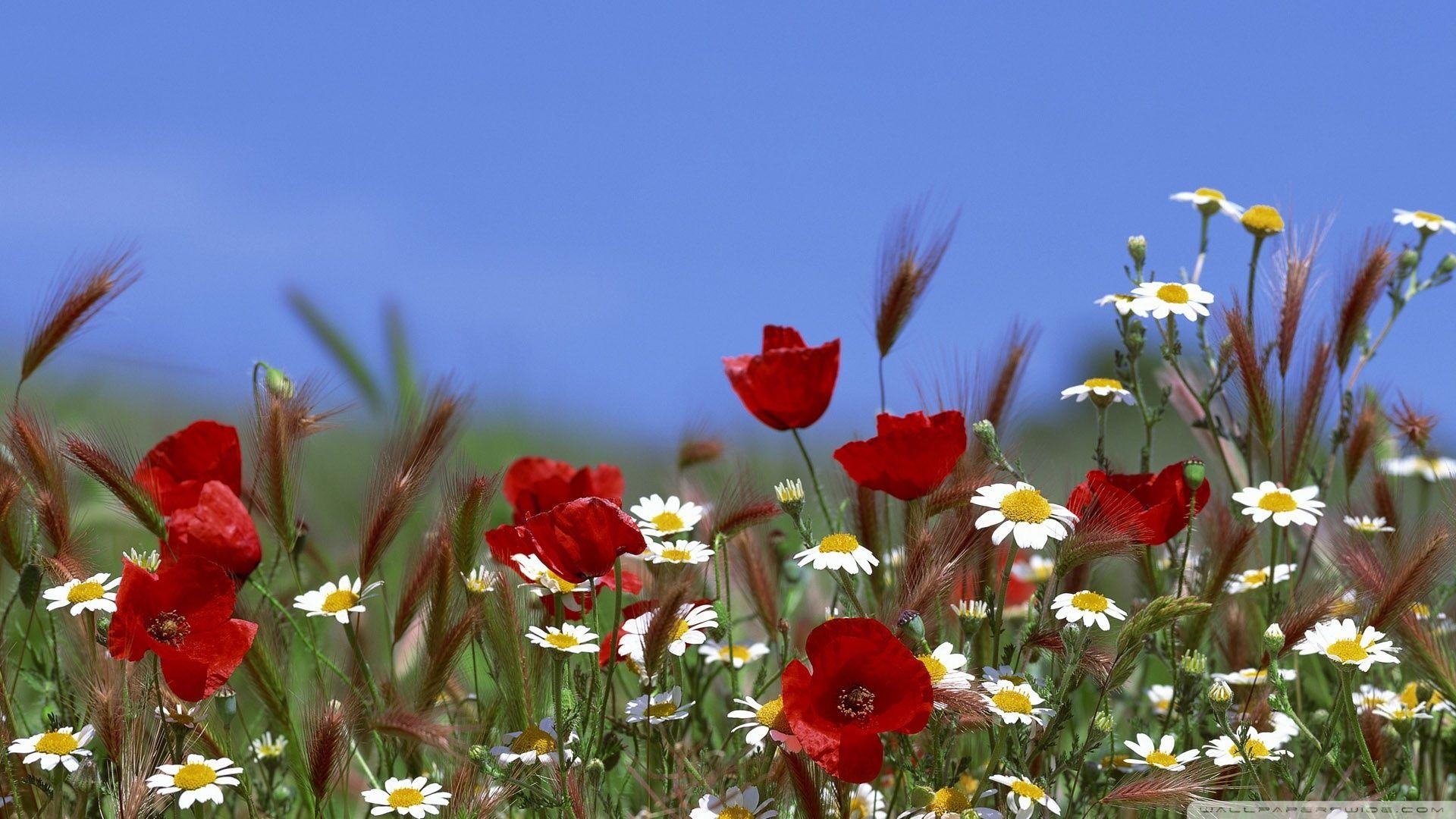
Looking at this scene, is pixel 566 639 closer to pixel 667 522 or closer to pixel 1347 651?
pixel 667 522

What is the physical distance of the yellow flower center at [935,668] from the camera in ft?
6.38

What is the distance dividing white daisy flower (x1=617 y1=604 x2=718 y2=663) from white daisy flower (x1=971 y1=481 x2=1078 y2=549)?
0.43 m

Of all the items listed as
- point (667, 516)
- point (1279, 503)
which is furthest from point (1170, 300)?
point (667, 516)

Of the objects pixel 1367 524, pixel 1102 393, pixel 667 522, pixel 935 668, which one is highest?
pixel 1102 393

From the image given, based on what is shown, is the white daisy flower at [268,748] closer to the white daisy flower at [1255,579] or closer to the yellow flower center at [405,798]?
the yellow flower center at [405,798]

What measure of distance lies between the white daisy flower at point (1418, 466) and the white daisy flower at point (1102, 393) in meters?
1.00

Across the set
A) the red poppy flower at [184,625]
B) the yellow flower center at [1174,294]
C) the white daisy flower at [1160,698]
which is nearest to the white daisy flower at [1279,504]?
the yellow flower center at [1174,294]

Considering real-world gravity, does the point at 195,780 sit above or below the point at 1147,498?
below

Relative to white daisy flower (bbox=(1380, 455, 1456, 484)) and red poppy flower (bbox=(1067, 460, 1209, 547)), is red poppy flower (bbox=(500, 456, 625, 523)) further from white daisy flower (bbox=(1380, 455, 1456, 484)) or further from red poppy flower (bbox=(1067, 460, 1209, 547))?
white daisy flower (bbox=(1380, 455, 1456, 484))

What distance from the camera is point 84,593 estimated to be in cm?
212

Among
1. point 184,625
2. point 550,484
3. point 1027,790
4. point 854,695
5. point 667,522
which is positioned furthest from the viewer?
point 550,484

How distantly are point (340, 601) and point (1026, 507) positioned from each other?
1063mm

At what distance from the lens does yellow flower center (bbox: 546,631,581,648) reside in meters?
1.97

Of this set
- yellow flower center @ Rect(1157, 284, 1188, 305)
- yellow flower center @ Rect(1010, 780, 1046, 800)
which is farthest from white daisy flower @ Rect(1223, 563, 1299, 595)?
yellow flower center @ Rect(1010, 780, 1046, 800)
